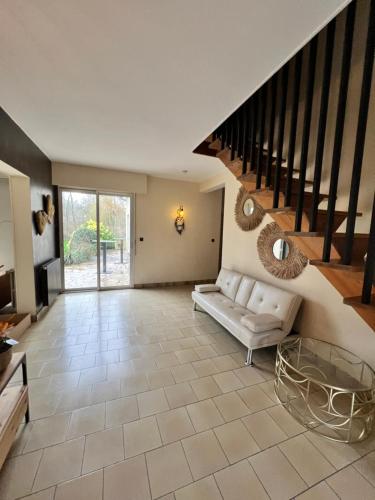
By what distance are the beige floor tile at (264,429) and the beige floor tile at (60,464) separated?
120cm

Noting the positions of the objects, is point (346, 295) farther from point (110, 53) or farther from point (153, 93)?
point (110, 53)

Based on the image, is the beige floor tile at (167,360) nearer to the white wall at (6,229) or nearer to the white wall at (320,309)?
the white wall at (320,309)

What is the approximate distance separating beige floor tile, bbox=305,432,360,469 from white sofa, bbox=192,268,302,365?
86 centimetres

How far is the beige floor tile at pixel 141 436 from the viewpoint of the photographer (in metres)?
1.40

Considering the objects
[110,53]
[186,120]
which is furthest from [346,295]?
[110,53]

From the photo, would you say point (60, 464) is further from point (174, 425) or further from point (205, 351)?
point (205, 351)

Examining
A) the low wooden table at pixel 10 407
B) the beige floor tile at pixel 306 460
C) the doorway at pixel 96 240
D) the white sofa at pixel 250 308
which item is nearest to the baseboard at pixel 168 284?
the doorway at pixel 96 240

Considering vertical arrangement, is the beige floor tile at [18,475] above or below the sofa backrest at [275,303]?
below

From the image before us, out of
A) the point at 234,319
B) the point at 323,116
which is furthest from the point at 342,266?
the point at 234,319

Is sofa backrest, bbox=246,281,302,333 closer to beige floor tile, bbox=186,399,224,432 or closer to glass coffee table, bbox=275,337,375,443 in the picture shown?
glass coffee table, bbox=275,337,375,443

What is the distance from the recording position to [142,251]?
507cm

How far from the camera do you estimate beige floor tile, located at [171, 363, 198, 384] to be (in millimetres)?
2083

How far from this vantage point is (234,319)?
8.49 ft

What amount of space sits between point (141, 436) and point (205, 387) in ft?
2.33
